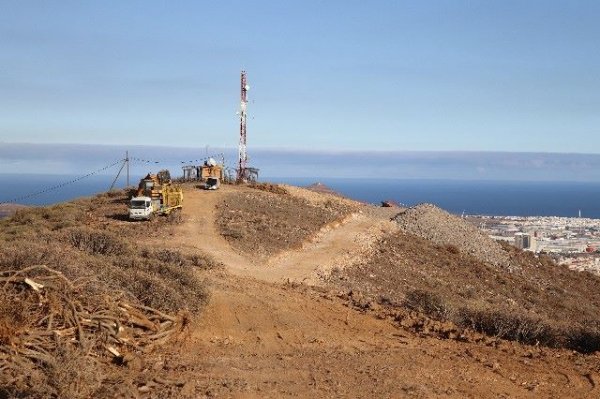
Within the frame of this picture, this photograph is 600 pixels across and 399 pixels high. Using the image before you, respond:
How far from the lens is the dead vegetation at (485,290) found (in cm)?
1167

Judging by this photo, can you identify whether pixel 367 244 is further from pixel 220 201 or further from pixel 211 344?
pixel 211 344

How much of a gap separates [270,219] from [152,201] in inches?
215

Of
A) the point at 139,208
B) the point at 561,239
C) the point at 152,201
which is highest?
the point at 152,201

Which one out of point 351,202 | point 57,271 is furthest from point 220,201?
point 57,271

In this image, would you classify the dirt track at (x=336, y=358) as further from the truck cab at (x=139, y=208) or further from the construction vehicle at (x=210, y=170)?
the construction vehicle at (x=210, y=170)

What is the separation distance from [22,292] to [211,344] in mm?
3134

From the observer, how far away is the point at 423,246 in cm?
2961

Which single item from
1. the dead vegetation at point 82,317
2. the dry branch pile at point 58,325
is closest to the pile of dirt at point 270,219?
the dead vegetation at point 82,317

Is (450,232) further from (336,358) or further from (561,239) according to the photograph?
(561,239)

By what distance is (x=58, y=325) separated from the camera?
7.97 m

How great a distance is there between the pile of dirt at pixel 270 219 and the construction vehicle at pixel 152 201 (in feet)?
7.34

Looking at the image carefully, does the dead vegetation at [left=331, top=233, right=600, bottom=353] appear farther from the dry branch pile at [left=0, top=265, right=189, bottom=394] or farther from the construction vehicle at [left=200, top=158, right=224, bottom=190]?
the construction vehicle at [left=200, top=158, right=224, bottom=190]

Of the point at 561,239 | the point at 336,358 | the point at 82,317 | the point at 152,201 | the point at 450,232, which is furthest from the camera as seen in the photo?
the point at 561,239

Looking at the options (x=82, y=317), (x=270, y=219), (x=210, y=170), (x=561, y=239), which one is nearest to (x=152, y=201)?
(x=270, y=219)
